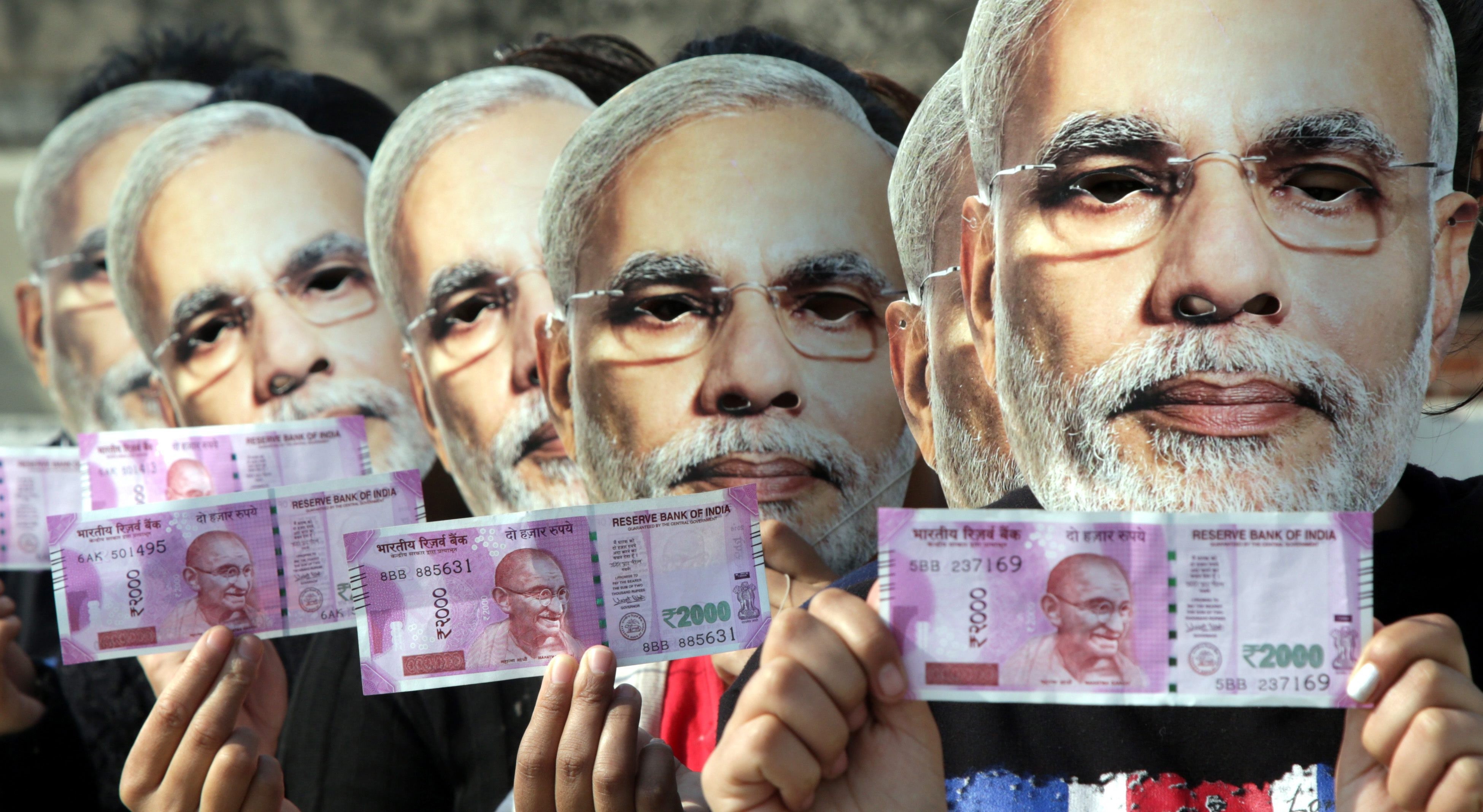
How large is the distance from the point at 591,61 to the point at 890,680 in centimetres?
166

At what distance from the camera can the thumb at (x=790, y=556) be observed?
2.02 metres

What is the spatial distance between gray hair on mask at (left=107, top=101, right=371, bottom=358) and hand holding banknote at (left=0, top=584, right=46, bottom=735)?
0.75 metres

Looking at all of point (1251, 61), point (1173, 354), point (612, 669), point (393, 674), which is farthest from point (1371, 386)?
point (393, 674)

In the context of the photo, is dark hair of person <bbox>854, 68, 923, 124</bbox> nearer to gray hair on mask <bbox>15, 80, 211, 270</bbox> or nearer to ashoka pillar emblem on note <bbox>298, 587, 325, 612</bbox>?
ashoka pillar emblem on note <bbox>298, 587, 325, 612</bbox>

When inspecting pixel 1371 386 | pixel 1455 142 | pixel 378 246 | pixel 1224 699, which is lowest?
pixel 1224 699

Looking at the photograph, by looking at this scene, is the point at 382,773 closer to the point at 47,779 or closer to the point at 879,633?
the point at 47,779

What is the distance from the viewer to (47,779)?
9.06ft

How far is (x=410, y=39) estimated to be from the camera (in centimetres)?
377

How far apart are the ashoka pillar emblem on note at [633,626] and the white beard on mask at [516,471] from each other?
742 millimetres

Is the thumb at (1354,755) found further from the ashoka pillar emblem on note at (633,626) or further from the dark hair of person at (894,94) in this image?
the dark hair of person at (894,94)

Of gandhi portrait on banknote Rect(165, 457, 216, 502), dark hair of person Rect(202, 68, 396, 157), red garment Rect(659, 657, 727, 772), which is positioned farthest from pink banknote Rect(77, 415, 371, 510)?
dark hair of person Rect(202, 68, 396, 157)

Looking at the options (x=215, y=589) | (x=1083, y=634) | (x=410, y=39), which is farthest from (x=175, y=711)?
(x=410, y=39)

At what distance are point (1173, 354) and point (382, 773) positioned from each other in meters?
1.75

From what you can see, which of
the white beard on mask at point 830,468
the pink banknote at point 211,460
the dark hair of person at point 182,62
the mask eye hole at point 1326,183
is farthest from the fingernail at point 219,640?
the dark hair of person at point 182,62
